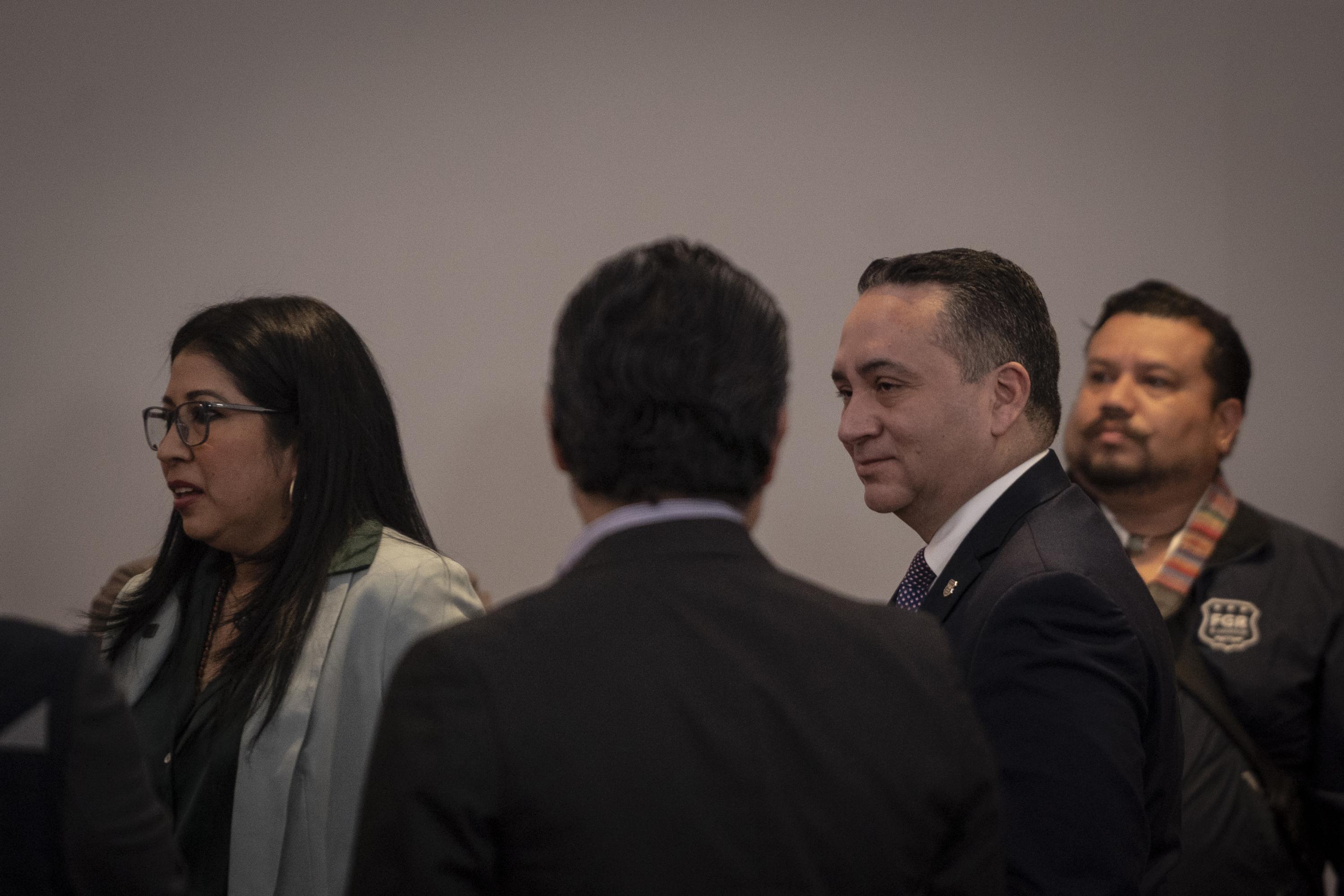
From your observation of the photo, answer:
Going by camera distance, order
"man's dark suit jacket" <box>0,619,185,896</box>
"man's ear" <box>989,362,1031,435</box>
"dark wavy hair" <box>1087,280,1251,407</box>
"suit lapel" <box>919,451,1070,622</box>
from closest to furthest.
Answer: "man's dark suit jacket" <box>0,619,185,896</box> → "suit lapel" <box>919,451,1070,622</box> → "man's ear" <box>989,362,1031,435</box> → "dark wavy hair" <box>1087,280,1251,407</box>

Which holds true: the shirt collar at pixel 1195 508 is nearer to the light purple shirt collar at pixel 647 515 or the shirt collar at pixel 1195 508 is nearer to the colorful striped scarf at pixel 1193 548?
the colorful striped scarf at pixel 1193 548

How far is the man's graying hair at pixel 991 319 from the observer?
1.78 metres

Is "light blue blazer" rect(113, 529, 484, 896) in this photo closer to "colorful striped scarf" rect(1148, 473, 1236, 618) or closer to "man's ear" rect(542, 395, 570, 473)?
"man's ear" rect(542, 395, 570, 473)

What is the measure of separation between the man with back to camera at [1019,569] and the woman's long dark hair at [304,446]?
0.82 metres

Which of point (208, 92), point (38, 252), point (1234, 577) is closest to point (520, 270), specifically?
point (208, 92)

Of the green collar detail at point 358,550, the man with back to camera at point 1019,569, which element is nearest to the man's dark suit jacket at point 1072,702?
the man with back to camera at point 1019,569

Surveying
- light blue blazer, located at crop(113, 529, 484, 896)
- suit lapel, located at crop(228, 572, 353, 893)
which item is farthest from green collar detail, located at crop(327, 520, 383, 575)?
suit lapel, located at crop(228, 572, 353, 893)

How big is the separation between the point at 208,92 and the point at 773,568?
228cm

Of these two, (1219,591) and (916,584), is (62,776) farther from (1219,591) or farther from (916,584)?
(1219,591)

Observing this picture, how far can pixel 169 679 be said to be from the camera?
2.06 m

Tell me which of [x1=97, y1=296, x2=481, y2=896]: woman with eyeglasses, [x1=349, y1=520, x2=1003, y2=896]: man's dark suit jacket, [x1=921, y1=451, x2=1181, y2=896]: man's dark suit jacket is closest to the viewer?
[x1=349, y1=520, x2=1003, y2=896]: man's dark suit jacket

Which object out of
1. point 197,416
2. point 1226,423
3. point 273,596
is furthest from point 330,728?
point 1226,423

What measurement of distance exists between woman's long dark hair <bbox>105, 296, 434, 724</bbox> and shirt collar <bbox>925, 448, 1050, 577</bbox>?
90 cm

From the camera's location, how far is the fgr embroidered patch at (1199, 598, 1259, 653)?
8.48 feet
